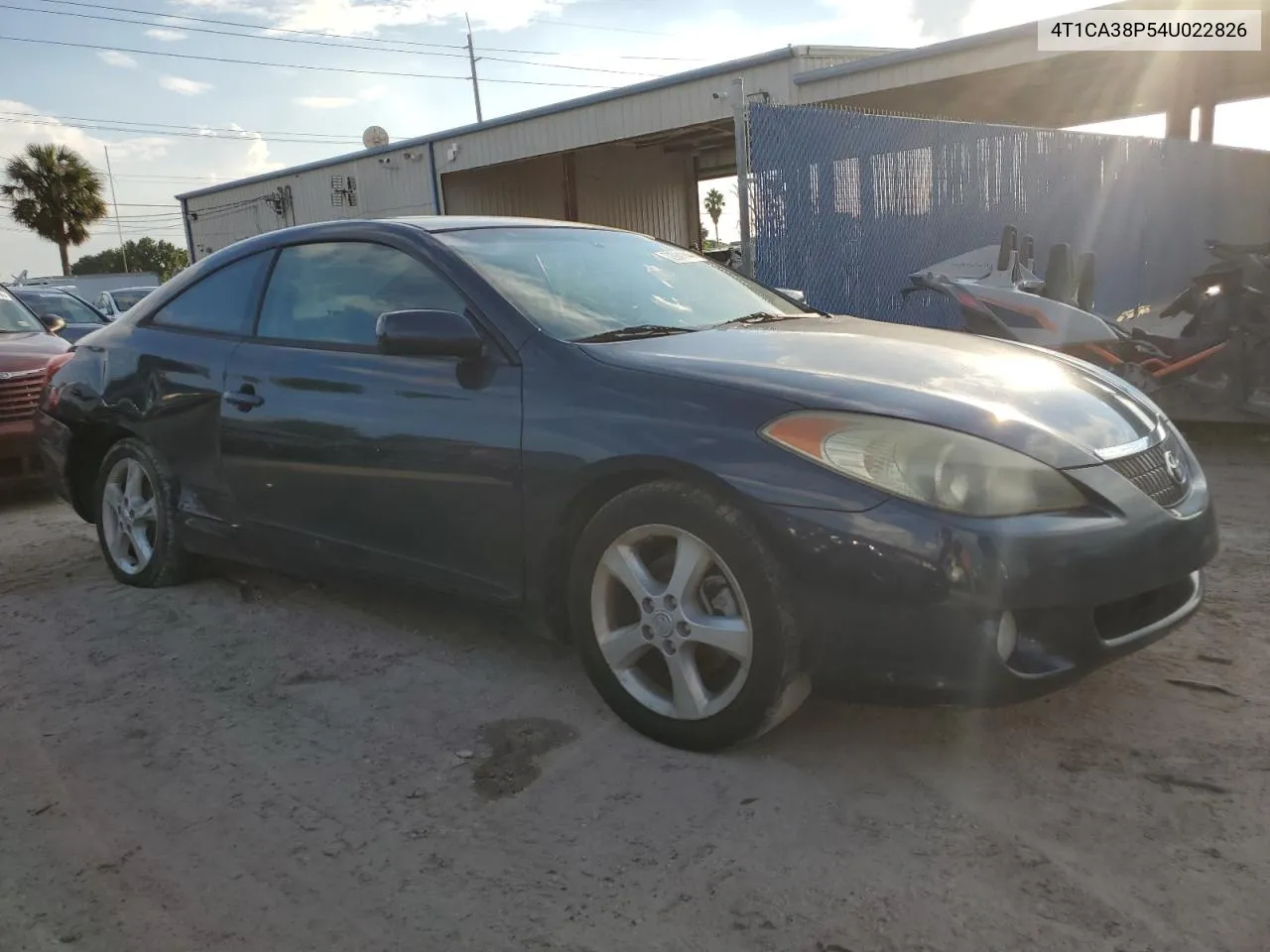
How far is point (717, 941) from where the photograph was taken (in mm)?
1980

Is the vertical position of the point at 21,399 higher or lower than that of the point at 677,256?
lower

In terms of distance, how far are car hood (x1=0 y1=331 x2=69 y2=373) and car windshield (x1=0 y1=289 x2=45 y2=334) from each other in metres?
0.16

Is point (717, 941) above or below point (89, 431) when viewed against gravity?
below

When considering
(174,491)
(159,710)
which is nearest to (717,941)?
(159,710)

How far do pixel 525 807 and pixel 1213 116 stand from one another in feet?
86.1

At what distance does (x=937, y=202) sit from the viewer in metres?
10.3

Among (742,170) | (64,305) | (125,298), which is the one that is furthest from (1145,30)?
(125,298)

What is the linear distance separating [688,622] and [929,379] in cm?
92

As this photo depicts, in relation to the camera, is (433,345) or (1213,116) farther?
(1213,116)

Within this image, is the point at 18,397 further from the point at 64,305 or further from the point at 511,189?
the point at 511,189

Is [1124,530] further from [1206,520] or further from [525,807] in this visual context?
[525,807]

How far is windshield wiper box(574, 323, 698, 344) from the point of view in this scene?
3.07 meters

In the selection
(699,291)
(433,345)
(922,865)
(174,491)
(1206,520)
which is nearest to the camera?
(922,865)

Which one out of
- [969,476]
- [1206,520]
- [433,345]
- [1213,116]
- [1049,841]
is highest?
[1213,116]
